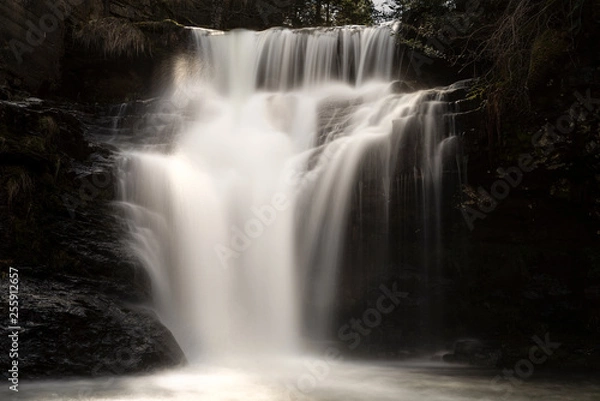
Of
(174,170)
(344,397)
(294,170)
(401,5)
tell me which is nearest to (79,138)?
(174,170)

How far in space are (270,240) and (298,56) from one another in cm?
719

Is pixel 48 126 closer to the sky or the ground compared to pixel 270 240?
closer to the sky

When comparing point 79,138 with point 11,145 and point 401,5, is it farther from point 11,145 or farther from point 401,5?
point 401,5

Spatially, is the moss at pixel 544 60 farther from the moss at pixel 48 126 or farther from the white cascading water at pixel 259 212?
the moss at pixel 48 126

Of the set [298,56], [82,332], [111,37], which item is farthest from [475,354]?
[111,37]

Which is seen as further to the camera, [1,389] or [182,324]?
[182,324]

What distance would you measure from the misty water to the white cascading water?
21mm

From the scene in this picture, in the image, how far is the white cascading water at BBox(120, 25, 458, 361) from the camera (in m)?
7.68

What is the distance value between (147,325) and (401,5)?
13260mm

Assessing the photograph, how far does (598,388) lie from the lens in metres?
6.08

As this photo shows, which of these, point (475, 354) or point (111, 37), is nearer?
point (475, 354)

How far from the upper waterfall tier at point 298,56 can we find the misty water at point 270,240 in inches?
74.4

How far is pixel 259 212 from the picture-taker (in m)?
8.82

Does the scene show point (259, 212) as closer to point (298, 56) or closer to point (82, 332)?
point (82, 332)
